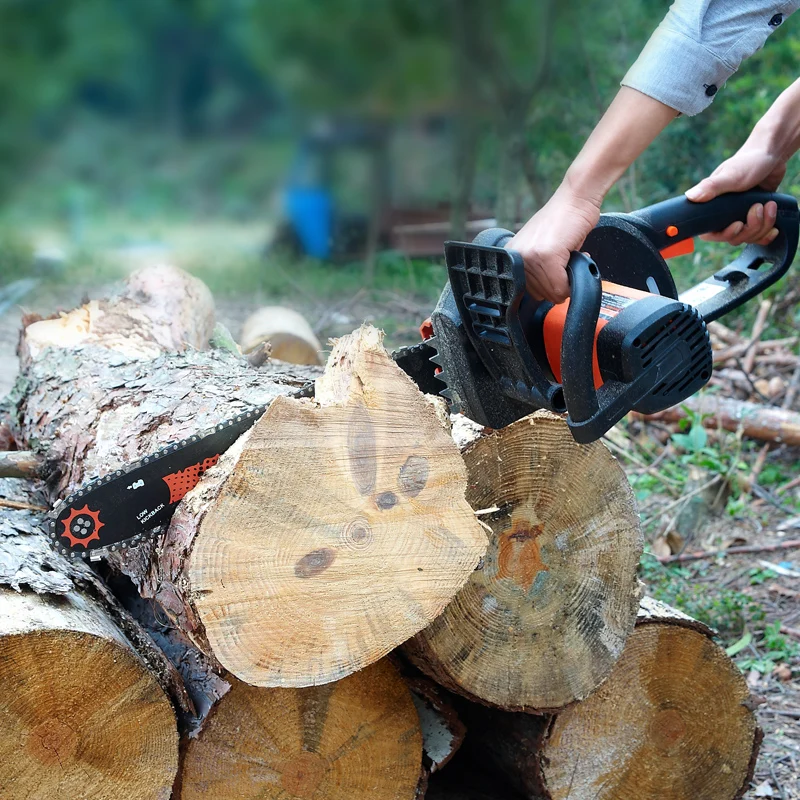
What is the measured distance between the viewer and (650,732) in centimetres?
250

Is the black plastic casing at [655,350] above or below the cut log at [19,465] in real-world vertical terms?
above

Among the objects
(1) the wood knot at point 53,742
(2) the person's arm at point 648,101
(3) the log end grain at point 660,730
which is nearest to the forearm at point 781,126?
(2) the person's arm at point 648,101

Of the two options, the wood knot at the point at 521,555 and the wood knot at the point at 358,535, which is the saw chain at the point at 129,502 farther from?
the wood knot at the point at 521,555

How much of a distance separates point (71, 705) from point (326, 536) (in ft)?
2.34

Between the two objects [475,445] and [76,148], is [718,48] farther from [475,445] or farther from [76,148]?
[76,148]

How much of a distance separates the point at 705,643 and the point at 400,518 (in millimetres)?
1168

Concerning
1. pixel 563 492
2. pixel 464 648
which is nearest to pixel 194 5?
pixel 563 492

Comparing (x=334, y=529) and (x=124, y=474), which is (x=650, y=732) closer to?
(x=334, y=529)

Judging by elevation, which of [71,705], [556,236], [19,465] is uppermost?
[556,236]

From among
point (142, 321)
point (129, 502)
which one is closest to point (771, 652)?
point (129, 502)

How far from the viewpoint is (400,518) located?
6.28 feet

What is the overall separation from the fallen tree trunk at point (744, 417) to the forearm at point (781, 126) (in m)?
2.26

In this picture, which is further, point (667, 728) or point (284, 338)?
point (284, 338)

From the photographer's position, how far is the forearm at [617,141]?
1849 mm
